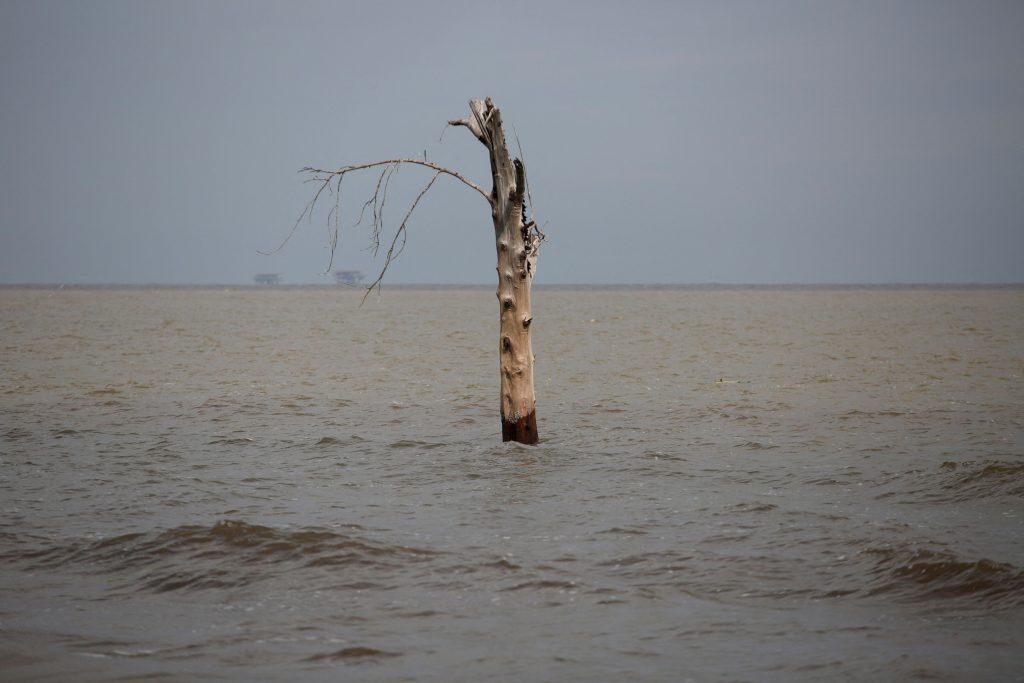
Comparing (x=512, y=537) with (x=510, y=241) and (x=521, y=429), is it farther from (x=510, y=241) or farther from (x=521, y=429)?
(x=510, y=241)

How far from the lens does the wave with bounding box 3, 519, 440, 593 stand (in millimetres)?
8031

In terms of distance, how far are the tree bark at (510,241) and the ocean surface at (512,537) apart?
56.4 inches

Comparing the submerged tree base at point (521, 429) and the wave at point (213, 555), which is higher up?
the submerged tree base at point (521, 429)

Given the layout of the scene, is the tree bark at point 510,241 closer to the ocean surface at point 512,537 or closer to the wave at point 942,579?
the ocean surface at point 512,537

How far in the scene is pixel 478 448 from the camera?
14523 millimetres

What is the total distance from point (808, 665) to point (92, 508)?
7410 mm

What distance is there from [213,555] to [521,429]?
608 centimetres

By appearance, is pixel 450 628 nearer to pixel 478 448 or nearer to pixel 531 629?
pixel 531 629

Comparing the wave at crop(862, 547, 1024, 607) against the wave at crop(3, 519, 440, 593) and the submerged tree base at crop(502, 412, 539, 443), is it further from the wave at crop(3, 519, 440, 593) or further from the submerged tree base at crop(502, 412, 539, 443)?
the submerged tree base at crop(502, 412, 539, 443)

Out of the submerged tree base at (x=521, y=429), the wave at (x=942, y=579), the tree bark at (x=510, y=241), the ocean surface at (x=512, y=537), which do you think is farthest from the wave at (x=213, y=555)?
the submerged tree base at (x=521, y=429)

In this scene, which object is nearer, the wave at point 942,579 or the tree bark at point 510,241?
the wave at point 942,579

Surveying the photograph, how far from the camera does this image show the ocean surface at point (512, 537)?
630 cm

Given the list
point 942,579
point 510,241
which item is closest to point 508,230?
point 510,241

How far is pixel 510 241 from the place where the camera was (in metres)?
13.1
